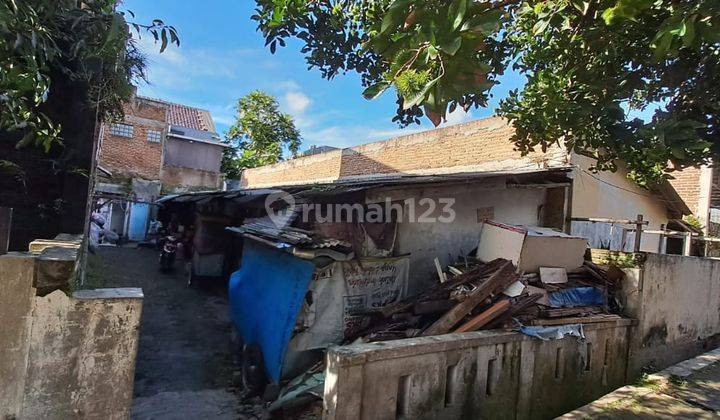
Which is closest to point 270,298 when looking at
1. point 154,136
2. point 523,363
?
point 523,363

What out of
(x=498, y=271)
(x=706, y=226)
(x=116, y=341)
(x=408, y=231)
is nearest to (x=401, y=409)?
(x=498, y=271)

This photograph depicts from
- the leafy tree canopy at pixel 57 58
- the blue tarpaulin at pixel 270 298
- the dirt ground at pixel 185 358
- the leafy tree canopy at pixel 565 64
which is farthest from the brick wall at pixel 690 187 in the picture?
the leafy tree canopy at pixel 57 58

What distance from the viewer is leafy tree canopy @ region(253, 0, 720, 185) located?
2.59 meters

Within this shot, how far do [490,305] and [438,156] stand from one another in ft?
20.4

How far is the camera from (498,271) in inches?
198

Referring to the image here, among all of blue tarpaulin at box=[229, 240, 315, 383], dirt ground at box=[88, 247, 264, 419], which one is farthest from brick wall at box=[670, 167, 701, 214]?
dirt ground at box=[88, 247, 264, 419]

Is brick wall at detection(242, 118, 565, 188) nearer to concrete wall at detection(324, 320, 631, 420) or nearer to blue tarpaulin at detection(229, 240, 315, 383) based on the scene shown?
concrete wall at detection(324, 320, 631, 420)

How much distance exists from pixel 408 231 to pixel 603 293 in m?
3.06

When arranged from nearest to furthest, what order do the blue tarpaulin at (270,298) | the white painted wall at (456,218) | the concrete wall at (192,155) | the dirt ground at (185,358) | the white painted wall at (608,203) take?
the dirt ground at (185,358) → the blue tarpaulin at (270,298) → the white painted wall at (456,218) → the white painted wall at (608,203) → the concrete wall at (192,155)

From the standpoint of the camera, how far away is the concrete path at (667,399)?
177 inches

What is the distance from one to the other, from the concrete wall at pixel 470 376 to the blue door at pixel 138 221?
22.4 metres

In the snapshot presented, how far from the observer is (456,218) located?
22.3ft

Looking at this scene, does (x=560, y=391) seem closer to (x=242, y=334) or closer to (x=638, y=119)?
(x=638, y=119)

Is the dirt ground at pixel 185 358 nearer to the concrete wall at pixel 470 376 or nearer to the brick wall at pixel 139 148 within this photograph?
the concrete wall at pixel 470 376
